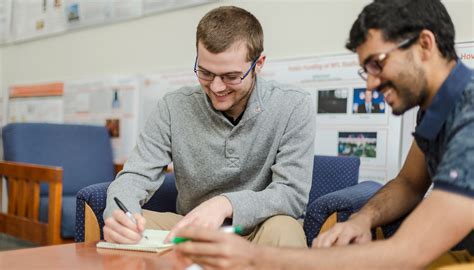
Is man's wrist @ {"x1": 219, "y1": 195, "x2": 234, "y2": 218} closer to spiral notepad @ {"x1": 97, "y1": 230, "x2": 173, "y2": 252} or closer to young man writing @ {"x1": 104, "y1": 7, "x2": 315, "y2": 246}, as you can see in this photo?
young man writing @ {"x1": 104, "y1": 7, "x2": 315, "y2": 246}

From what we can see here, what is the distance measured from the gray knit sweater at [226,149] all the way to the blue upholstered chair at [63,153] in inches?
49.4

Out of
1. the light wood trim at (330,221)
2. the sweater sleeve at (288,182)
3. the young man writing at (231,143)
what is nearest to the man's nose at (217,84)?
the young man writing at (231,143)

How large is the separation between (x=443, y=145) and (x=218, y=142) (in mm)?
726

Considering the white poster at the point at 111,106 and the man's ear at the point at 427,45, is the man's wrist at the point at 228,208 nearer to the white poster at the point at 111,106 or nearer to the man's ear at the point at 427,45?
the man's ear at the point at 427,45

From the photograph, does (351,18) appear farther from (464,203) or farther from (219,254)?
(219,254)

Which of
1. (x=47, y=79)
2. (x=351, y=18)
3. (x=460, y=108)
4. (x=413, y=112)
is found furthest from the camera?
(x=47, y=79)

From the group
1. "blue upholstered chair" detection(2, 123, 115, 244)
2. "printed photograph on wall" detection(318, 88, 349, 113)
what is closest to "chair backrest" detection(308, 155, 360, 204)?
"printed photograph on wall" detection(318, 88, 349, 113)

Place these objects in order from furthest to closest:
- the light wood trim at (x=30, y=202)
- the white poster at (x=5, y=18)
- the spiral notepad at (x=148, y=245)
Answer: the white poster at (x=5, y=18) → the light wood trim at (x=30, y=202) → the spiral notepad at (x=148, y=245)

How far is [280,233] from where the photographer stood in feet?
4.22

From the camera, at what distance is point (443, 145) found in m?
1.07

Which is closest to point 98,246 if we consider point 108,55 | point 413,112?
point 413,112

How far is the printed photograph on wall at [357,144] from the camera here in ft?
7.13

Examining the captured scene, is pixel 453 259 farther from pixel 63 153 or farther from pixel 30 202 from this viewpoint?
pixel 63 153

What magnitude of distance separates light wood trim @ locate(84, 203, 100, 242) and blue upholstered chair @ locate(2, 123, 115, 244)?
1.10m
